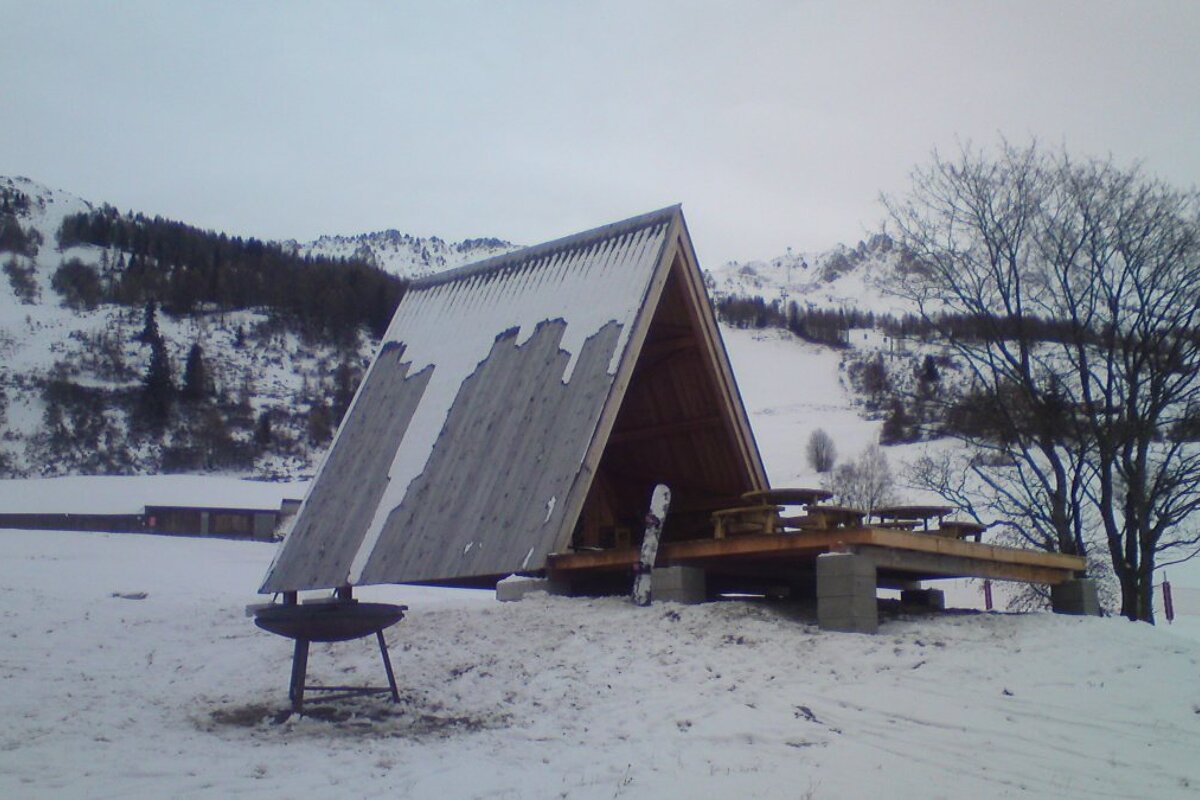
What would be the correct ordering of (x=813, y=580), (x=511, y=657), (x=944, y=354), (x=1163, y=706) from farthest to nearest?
(x=944, y=354) < (x=813, y=580) < (x=511, y=657) < (x=1163, y=706)

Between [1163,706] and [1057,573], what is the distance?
431 centimetres

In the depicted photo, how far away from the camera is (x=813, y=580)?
14.7 m

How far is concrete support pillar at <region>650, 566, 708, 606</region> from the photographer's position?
39.2 feet

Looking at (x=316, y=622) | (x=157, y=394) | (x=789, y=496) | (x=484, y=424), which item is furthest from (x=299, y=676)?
(x=157, y=394)

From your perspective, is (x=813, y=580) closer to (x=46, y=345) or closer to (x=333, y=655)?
(x=333, y=655)

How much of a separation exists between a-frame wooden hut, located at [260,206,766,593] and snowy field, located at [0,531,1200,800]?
3.48 ft

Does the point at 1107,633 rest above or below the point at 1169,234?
below

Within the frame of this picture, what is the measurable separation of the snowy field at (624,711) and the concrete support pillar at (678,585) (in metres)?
0.44

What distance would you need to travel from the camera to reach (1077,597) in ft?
42.6

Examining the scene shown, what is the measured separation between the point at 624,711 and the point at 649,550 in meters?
3.77

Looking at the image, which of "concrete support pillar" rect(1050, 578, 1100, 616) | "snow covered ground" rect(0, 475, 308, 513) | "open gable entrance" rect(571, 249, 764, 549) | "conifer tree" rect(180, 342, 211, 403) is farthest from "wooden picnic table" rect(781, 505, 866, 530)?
"conifer tree" rect(180, 342, 211, 403)

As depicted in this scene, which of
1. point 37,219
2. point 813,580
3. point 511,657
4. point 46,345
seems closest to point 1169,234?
point 813,580

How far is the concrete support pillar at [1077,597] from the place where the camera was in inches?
510

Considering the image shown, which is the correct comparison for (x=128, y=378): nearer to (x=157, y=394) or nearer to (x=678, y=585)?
(x=157, y=394)
